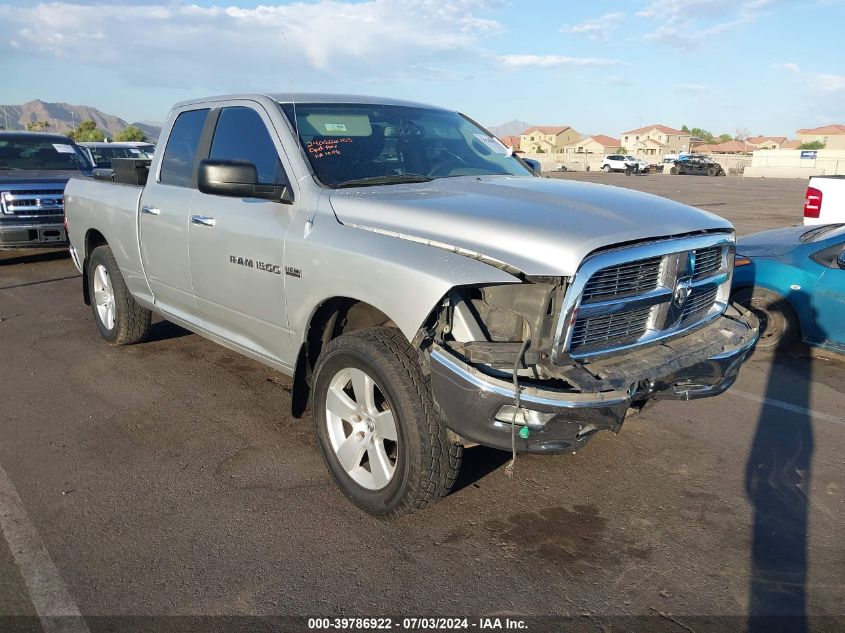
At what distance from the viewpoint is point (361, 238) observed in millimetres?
3432

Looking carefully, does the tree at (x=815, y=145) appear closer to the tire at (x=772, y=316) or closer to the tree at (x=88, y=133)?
the tree at (x=88, y=133)

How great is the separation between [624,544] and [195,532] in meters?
1.98

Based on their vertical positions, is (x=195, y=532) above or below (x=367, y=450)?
below

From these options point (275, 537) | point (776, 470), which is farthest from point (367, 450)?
point (776, 470)

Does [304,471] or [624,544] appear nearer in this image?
[624,544]

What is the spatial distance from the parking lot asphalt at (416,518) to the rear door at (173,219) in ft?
2.37

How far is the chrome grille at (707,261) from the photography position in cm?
361

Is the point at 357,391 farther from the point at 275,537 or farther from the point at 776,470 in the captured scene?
the point at 776,470

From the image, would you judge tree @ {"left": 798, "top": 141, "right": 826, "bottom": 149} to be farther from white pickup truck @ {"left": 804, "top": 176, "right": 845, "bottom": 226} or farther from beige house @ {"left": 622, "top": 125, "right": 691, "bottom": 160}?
white pickup truck @ {"left": 804, "top": 176, "right": 845, "bottom": 226}

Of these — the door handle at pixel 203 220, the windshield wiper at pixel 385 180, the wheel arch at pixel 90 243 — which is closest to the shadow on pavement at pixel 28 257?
the wheel arch at pixel 90 243

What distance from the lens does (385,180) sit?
4027 millimetres

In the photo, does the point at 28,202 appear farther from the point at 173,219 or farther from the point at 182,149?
the point at 173,219

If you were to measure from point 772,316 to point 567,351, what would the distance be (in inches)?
159

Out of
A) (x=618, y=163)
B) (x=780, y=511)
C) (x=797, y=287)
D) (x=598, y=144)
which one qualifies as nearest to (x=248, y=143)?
(x=780, y=511)
